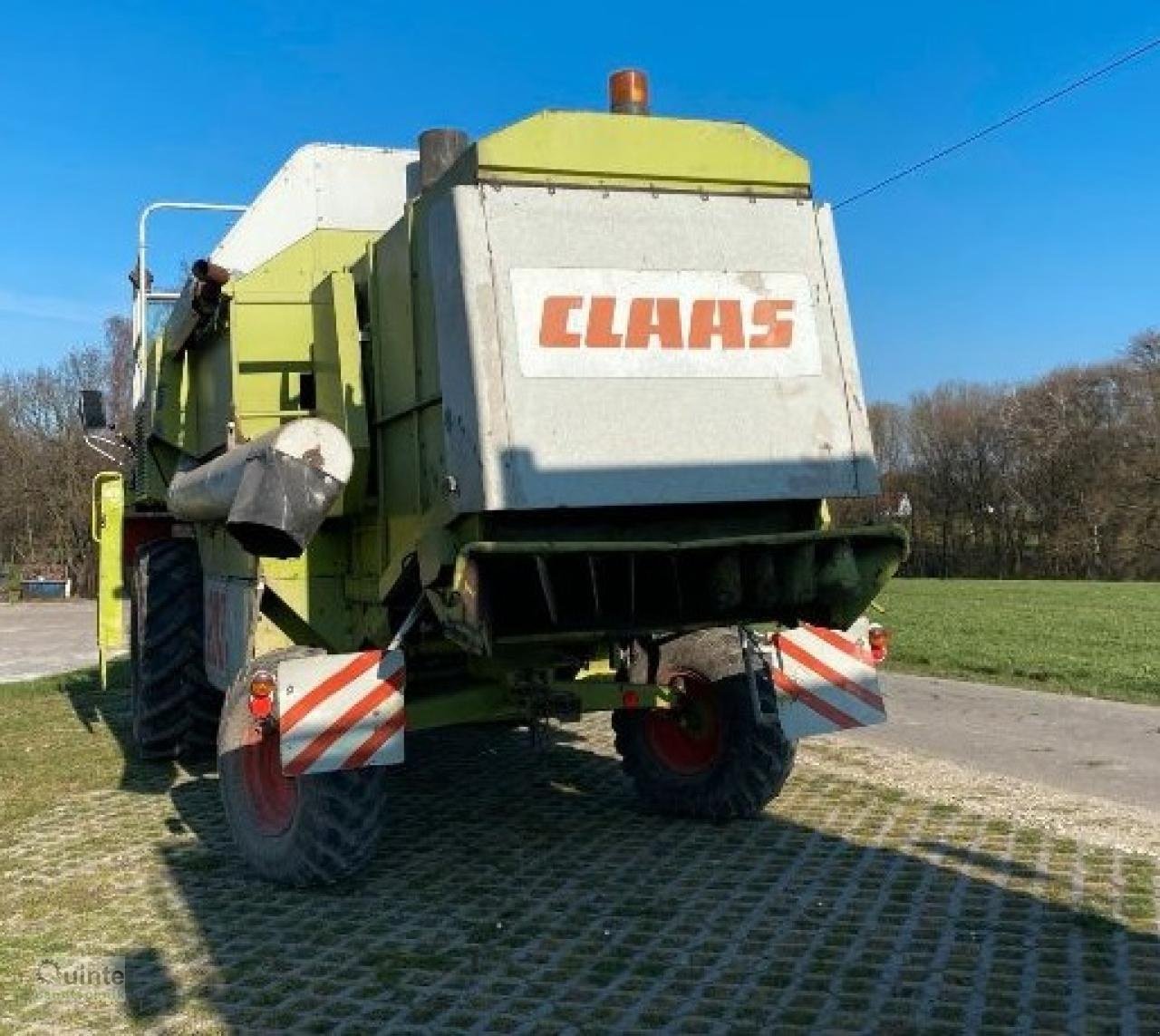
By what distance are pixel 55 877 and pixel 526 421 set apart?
125 inches

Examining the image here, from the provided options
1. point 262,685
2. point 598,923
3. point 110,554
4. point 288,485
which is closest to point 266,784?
point 262,685

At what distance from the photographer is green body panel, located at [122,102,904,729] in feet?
15.6

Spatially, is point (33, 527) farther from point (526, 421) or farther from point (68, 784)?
point (526, 421)

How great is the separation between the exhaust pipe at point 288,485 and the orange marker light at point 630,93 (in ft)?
6.14

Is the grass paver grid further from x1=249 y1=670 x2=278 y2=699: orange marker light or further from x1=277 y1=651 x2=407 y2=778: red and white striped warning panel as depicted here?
x1=249 y1=670 x2=278 y2=699: orange marker light

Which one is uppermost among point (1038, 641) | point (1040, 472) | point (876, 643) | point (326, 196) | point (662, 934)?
point (1040, 472)

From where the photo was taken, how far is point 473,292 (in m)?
4.60

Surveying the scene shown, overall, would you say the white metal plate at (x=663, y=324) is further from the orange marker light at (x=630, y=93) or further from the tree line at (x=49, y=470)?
the tree line at (x=49, y=470)

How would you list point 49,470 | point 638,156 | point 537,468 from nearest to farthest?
point 537,468 < point 638,156 < point 49,470

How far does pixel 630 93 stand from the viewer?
5.15 meters

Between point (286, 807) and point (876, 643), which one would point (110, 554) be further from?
point (876, 643)

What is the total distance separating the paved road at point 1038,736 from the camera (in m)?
7.38

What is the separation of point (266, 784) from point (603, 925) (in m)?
1.79

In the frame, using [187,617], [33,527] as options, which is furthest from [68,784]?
[33,527]
